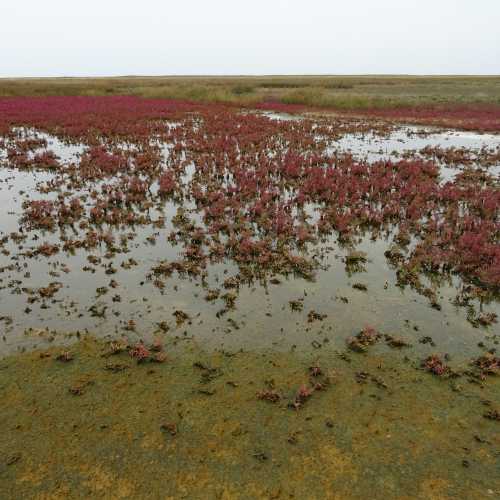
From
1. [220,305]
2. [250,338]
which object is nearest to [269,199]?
[220,305]

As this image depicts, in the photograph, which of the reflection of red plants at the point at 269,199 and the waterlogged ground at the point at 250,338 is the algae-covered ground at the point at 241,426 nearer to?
the waterlogged ground at the point at 250,338

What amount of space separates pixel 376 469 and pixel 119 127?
105ft

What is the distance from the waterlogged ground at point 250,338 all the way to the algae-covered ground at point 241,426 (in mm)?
27

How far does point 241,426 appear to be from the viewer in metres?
5.88

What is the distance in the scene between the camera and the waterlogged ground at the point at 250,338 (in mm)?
5258

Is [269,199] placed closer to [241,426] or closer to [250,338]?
[250,338]

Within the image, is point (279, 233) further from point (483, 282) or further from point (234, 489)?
point (234, 489)

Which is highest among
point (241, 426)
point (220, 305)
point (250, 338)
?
point (220, 305)

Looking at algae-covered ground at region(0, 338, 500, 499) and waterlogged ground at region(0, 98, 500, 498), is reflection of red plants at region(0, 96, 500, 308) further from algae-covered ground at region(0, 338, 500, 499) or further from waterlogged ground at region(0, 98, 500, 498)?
algae-covered ground at region(0, 338, 500, 499)

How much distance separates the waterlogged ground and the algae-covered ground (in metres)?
0.03

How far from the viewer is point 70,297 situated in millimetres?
9125

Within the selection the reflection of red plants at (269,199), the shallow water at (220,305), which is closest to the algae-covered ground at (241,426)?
the shallow water at (220,305)

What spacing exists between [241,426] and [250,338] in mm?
2190

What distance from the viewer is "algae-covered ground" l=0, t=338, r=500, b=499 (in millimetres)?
5020
